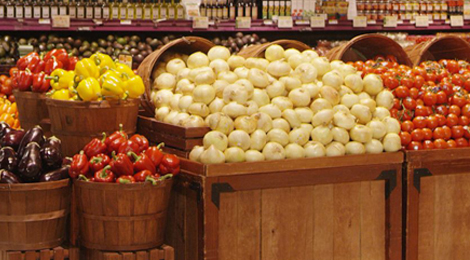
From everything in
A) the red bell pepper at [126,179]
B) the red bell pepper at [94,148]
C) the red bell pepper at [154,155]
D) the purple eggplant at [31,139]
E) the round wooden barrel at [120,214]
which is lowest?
the round wooden barrel at [120,214]

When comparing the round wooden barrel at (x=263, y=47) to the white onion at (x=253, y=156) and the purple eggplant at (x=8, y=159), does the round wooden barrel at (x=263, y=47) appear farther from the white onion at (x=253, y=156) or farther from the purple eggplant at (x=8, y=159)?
the purple eggplant at (x=8, y=159)

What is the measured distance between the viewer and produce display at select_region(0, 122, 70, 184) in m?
2.71

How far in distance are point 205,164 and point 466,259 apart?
5.28ft

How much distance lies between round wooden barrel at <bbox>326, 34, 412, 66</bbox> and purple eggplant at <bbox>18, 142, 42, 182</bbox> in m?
1.93

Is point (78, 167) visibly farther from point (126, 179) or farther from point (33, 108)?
point (33, 108)

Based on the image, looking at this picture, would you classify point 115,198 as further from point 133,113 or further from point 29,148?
point 133,113

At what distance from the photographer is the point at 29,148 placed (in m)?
2.80

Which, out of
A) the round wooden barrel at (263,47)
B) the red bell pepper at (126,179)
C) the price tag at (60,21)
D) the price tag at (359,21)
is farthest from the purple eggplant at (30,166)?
the price tag at (359,21)

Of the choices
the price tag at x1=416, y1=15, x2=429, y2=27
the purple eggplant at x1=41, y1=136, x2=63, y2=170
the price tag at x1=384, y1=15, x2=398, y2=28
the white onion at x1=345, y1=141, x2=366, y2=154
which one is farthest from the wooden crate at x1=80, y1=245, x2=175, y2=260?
the price tag at x1=416, y1=15, x2=429, y2=27

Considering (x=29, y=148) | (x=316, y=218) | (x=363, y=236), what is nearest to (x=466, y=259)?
(x=363, y=236)

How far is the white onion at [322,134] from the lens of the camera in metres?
3.15

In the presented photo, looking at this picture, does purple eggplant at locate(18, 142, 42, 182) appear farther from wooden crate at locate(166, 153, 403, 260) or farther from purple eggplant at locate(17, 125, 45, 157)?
wooden crate at locate(166, 153, 403, 260)

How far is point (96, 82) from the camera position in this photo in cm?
315

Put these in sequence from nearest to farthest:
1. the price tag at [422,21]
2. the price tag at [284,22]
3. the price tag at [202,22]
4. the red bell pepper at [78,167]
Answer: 1. the red bell pepper at [78,167]
2. the price tag at [202,22]
3. the price tag at [284,22]
4. the price tag at [422,21]
